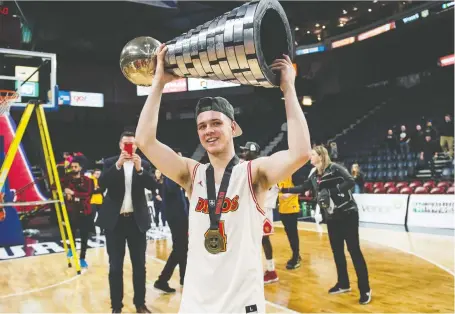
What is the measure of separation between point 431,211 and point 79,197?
8637 mm

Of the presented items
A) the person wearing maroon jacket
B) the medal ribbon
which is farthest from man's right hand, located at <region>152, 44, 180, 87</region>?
the person wearing maroon jacket

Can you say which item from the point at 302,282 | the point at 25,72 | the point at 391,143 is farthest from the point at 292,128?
the point at 391,143

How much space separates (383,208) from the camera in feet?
38.1

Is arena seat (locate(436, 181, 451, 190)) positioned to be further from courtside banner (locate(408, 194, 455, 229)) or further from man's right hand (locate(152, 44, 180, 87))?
man's right hand (locate(152, 44, 180, 87))

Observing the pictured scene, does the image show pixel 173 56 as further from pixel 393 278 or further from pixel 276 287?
pixel 393 278

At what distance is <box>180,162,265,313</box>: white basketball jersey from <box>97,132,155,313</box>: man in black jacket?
236 cm

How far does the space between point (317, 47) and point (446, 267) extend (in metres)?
18.4

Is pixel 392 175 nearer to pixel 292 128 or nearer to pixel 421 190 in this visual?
pixel 421 190

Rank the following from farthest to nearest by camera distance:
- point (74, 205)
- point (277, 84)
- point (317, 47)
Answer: point (317, 47) < point (74, 205) < point (277, 84)

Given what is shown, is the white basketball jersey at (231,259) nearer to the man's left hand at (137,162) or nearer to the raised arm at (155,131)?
the raised arm at (155,131)

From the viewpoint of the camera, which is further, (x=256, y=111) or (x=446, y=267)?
(x=256, y=111)

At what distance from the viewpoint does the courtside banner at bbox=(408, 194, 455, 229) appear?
10148 millimetres

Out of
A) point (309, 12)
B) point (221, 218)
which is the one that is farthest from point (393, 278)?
point (309, 12)

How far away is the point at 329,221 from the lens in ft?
16.5
